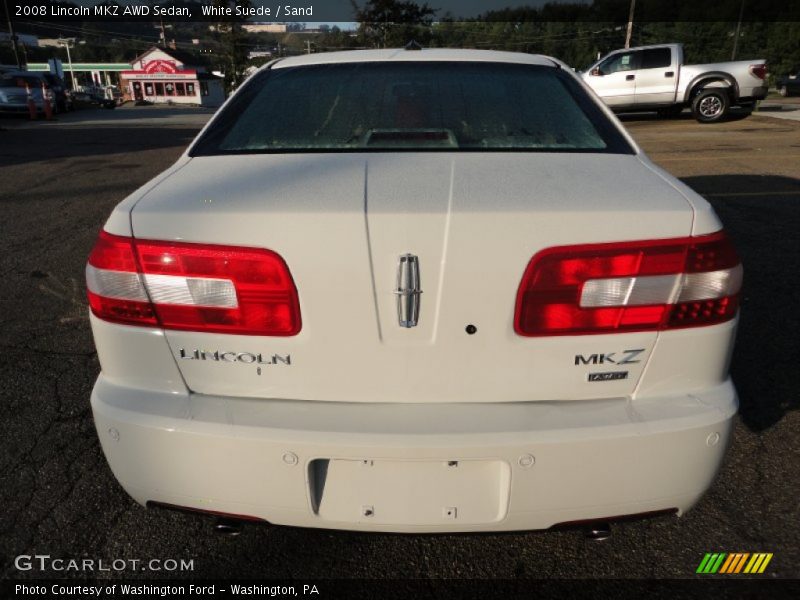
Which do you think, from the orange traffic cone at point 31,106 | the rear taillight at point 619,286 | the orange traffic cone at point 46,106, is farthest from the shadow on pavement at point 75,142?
the rear taillight at point 619,286

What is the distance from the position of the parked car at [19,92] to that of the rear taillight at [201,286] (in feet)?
85.4

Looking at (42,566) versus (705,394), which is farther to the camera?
(42,566)

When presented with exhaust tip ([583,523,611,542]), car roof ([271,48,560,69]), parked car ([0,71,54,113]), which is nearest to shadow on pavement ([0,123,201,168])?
parked car ([0,71,54,113])

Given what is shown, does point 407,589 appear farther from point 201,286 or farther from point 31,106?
point 31,106

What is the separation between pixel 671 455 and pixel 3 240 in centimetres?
594

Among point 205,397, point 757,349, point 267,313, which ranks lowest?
point 757,349

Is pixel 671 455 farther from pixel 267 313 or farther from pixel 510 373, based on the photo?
pixel 267 313

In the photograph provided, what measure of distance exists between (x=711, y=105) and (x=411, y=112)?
16.4 meters

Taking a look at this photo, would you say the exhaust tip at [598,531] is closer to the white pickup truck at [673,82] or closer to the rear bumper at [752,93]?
the white pickup truck at [673,82]

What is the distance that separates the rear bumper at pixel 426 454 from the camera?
144 cm

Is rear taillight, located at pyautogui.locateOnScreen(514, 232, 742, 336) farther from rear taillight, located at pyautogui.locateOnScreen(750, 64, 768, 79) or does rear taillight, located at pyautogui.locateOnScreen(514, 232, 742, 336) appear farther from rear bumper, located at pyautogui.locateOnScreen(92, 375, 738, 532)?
rear taillight, located at pyautogui.locateOnScreen(750, 64, 768, 79)

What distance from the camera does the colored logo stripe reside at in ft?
6.23

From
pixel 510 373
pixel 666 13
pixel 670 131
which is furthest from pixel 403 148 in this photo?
pixel 666 13

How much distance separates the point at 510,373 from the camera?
4.90 feet
